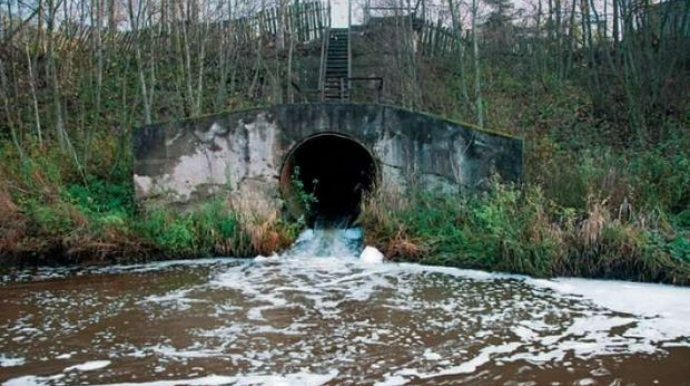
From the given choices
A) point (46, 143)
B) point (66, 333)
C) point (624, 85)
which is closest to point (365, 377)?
point (66, 333)

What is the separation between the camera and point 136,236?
9.52m

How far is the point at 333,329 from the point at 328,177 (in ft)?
29.5

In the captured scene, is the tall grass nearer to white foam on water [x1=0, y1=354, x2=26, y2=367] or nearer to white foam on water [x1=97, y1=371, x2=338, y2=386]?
white foam on water [x1=97, y1=371, x2=338, y2=386]

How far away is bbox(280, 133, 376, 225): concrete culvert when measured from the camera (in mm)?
10938

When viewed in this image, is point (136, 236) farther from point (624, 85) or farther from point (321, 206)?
point (624, 85)

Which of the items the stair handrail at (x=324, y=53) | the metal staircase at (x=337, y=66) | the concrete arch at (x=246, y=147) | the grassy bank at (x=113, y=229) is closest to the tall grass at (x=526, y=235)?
the concrete arch at (x=246, y=147)

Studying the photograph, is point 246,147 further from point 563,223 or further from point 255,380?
point 255,380

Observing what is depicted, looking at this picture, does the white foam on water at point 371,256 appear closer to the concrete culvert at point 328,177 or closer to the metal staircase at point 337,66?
the concrete culvert at point 328,177

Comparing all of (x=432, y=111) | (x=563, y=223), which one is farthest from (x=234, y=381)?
(x=432, y=111)

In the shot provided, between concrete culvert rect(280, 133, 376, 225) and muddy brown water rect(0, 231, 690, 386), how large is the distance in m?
2.85

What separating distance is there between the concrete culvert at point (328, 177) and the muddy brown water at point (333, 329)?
2850 millimetres

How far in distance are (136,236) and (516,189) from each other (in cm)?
Result: 595

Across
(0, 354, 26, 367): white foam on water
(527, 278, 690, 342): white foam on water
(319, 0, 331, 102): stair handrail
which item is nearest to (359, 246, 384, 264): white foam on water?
(527, 278, 690, 342): white foam on water

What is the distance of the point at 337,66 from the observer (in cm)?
1722
